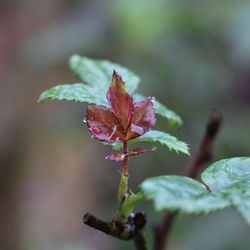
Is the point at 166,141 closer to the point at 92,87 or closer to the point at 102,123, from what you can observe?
the point at 102,123

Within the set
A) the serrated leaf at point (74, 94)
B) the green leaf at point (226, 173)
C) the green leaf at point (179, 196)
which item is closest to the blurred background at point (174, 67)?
the serrated leaf at point (74, 94)

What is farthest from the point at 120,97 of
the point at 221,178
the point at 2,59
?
the point at 2,59

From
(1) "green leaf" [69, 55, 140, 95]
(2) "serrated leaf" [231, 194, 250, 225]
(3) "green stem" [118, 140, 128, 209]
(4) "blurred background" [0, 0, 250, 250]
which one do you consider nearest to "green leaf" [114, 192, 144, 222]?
(3) "green stem" [118, 140, 128, 209]

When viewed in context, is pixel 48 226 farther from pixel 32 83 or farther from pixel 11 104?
pixel 32 83

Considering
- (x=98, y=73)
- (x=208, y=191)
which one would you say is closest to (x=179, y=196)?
(x=208, y=191)

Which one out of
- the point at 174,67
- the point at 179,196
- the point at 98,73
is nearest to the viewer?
the point at 179,196

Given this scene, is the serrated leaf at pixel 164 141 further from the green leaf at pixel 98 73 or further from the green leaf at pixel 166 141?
the green leaf at pixel 98 73

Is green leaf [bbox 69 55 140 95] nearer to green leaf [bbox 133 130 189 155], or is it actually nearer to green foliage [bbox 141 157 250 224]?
green leaf [bbox 133 130 189 155]
